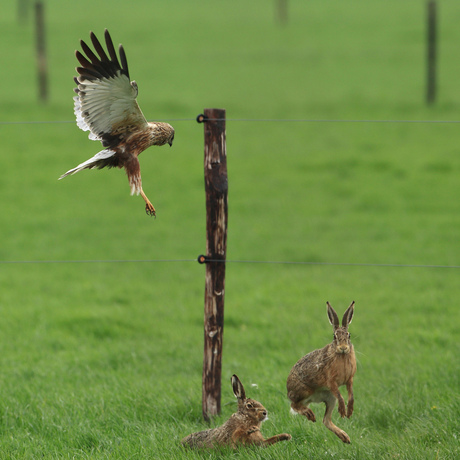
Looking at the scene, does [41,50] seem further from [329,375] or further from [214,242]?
[329,375]

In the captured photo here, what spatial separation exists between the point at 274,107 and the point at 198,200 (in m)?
7.62

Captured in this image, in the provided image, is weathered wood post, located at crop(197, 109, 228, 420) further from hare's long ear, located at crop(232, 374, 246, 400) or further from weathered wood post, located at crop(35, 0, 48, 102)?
weathered wood post, located at crop(35, 0, 48, 102)

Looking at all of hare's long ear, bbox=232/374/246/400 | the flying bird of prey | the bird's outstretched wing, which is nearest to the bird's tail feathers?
the flying bird of prey

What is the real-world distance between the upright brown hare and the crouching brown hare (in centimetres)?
61

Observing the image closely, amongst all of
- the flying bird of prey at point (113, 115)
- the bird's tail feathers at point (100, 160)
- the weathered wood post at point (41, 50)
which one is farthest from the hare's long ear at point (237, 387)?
the weathered wood post at point (41, 50)

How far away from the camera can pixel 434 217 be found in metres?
14.7

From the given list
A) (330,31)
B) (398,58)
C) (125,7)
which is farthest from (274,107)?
(125,7)

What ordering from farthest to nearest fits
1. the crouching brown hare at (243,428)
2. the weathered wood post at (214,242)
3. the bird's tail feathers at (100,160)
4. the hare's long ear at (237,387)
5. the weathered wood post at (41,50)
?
the weathered wood post at (41,50), the weathered wood post at (214,242), the crouching brown hare at (243,428), the hare's long ear at (237,387), the bird's tail feathers at (100,160)

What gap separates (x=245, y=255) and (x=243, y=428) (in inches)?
325

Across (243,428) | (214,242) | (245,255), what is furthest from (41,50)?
(243,428)

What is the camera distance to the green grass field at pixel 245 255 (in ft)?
20.8

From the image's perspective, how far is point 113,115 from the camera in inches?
160

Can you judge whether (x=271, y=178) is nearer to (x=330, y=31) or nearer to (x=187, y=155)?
(x=187, y=155)

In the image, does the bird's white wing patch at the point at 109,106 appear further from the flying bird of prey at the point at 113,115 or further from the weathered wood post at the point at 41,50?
the weathered wood post at the point at 41,50
